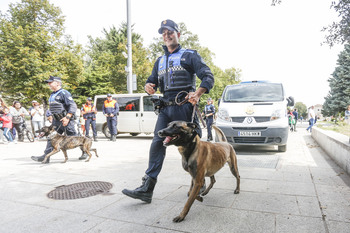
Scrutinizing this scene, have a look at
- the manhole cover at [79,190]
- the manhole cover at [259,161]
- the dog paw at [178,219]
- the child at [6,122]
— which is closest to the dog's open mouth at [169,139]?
the dog paw at [178,219]

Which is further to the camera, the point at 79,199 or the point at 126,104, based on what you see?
the point at 126,104

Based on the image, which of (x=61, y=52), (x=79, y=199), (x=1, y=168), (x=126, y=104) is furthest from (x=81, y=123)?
(x=79, y=199)

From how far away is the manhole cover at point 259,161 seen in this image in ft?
16.8

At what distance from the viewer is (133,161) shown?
5.77m

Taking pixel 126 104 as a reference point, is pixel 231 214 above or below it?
below

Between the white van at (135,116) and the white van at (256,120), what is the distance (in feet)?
15.3

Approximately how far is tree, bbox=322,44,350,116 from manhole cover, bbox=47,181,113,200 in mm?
32954

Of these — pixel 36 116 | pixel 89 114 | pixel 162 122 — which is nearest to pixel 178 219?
pixel 162 122

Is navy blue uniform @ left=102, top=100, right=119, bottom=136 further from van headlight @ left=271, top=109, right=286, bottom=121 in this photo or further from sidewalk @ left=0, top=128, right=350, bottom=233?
van headlight @ left=271, top=109, right=286, bottom=121

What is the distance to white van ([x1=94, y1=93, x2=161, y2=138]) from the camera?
11.1 metres

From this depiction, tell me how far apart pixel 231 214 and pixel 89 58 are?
45792 millimetres

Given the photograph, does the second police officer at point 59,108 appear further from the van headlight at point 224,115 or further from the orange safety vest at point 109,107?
the orange safety vest at point 109,107

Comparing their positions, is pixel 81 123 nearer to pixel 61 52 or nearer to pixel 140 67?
pixel 61 52

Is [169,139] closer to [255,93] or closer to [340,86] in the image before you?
[255,93]
